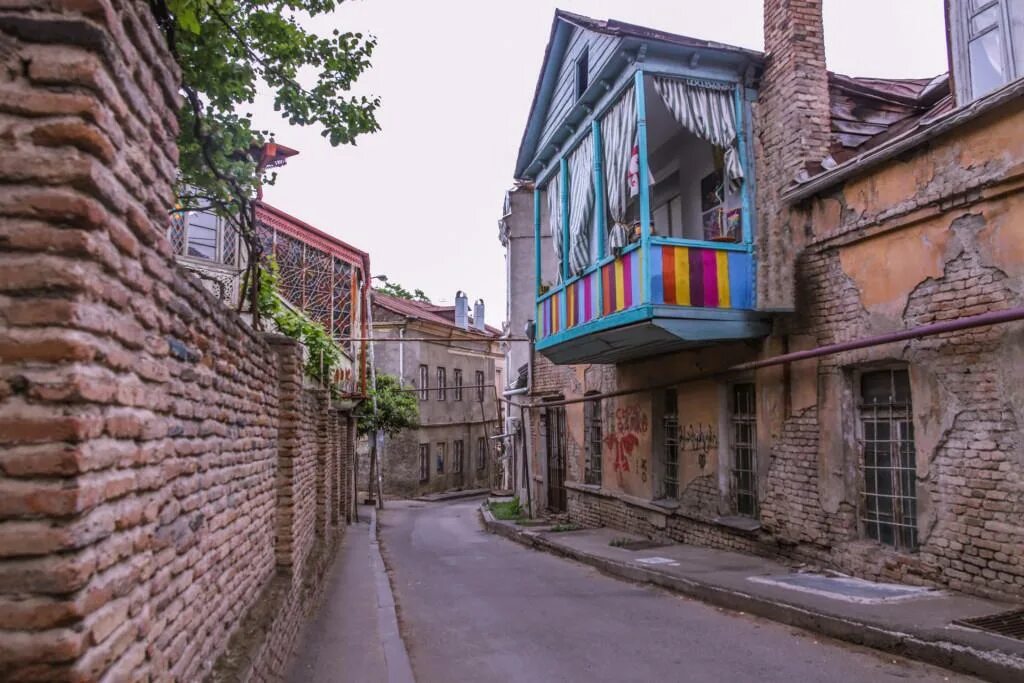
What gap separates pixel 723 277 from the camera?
383 inches

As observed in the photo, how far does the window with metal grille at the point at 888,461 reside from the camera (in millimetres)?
7633

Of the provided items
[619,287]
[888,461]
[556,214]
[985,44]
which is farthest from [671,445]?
[985,44]

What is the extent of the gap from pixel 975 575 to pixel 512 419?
725 inches

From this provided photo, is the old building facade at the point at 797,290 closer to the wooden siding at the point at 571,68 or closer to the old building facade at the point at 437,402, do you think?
the wooden siding at the point at 571,68

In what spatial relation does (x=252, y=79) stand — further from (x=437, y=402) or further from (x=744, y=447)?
(x=437, y=402)

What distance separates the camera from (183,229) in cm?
1376

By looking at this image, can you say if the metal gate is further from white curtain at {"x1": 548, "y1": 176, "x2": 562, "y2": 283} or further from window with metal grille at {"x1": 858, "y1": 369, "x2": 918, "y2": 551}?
window with metal grille at {"x1": 858, "y1": 369, "x2": 918, "y2": 551}

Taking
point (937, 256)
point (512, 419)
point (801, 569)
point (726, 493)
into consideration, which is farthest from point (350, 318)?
point (937, 256)

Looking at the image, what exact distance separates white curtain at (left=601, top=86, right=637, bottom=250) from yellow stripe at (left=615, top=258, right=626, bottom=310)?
242 mm

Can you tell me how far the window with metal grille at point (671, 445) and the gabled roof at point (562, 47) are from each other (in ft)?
17.7

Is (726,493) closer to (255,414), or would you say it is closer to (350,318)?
(255,414)

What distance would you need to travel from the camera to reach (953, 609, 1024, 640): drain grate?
5441mm

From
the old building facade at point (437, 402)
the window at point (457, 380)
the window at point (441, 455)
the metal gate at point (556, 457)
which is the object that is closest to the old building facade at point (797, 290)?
the metal gate at point (556, 457)

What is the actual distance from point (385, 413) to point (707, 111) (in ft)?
67.5
